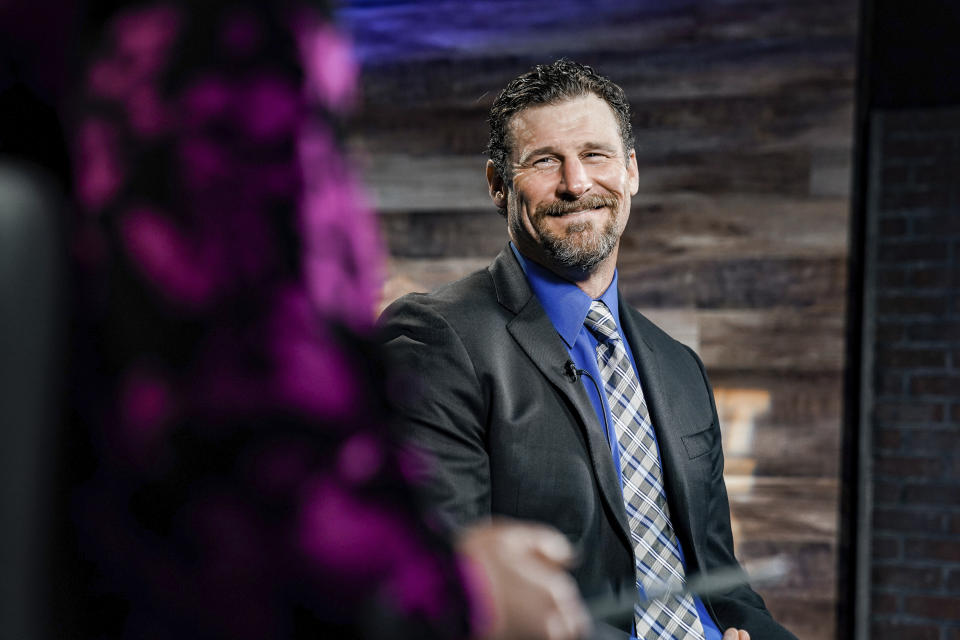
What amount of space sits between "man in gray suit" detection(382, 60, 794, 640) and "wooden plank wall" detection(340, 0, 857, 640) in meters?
0.89

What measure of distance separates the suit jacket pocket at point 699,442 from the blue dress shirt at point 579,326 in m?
0.17

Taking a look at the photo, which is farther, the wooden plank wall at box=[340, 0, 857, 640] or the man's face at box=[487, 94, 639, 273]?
the wooden plank wall at box=[340, 0, 857, 640]

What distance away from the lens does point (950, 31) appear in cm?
284

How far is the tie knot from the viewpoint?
5.66 ft

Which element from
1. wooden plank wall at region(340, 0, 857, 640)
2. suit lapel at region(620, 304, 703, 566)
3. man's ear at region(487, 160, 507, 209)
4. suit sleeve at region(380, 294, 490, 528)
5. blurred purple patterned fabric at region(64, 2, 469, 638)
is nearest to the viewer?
blurred purple patterned fabric at region(64, 2, 469, 638)

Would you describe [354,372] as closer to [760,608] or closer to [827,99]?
A: [760,608]

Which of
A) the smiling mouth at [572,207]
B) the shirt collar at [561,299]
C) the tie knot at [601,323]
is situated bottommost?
the tie knot at [601,323]

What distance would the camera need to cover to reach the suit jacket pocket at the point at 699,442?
67.1 inches

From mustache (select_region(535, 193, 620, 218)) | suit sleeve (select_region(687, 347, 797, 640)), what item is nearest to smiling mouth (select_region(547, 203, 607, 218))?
mustache (select_region(535, 193, 620, 218))

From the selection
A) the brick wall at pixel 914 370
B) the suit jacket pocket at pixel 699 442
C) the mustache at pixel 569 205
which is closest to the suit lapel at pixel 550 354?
the mustache at pixel 569 205

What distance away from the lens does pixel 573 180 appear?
1.78m

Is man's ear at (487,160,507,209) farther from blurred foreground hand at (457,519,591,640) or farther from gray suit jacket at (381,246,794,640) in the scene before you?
blurred foreground hand at (457,519,591,640)

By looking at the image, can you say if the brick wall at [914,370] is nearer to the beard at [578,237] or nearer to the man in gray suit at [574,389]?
the man in gray suit at [574,389]

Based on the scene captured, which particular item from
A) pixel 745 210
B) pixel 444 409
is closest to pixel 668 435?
pixel 444 409
